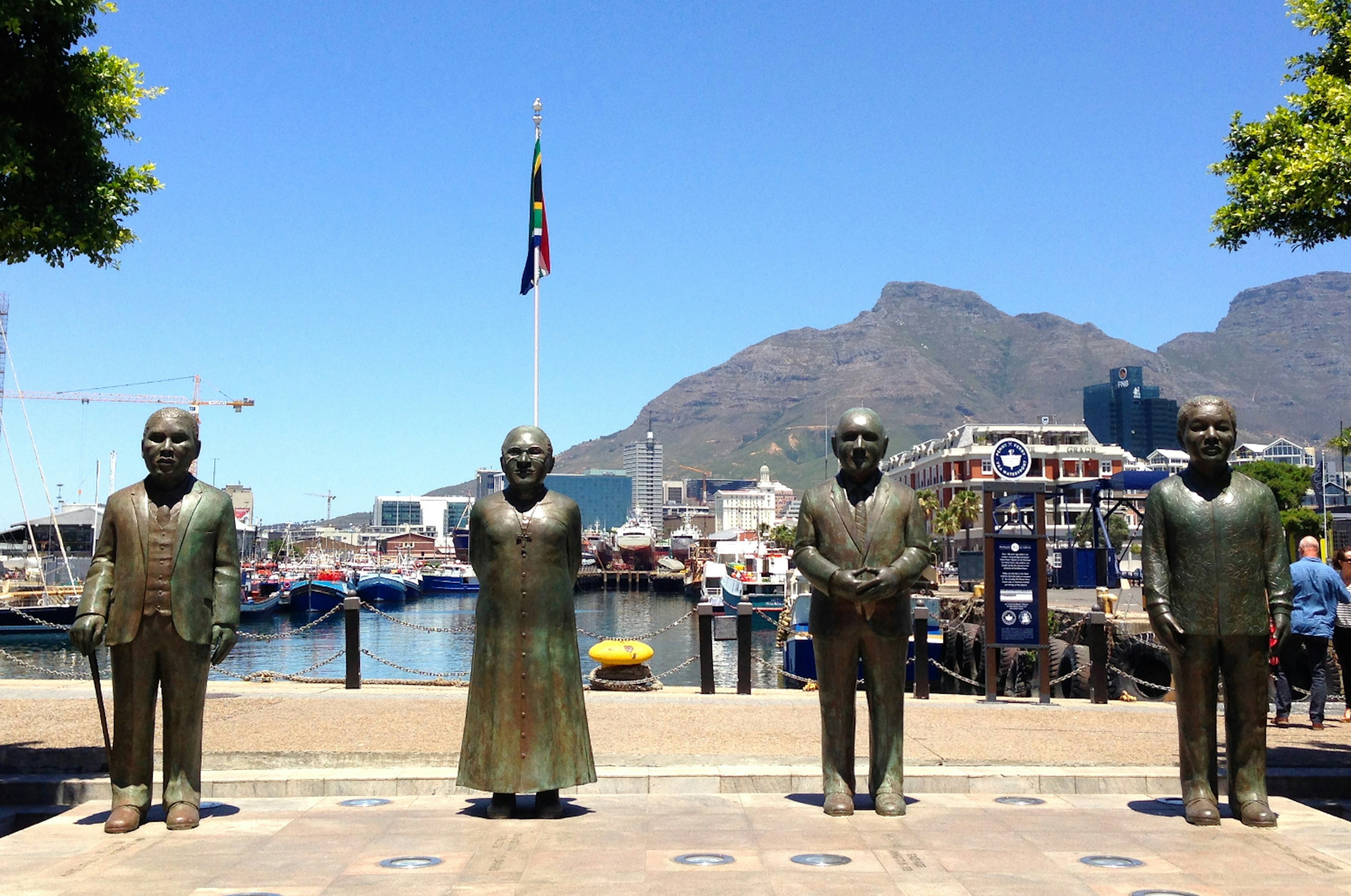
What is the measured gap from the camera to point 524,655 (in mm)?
6711

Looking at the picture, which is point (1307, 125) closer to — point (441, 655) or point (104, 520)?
point (104, 520)

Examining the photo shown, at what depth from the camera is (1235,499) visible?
21.9 feet

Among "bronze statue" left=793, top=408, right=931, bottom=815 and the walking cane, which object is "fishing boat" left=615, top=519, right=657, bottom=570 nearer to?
the walking cane

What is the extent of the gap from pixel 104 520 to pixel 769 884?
4055 millimetres

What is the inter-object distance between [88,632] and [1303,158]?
8794 mm

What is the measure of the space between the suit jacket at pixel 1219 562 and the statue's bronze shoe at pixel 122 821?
5.59 meters

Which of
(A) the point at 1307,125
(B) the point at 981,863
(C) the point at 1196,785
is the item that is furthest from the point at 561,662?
(A) the point at 1307,125

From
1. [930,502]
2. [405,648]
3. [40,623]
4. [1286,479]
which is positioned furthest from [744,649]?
A: [1286,479]

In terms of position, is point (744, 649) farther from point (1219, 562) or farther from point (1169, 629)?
point (1219, 562)


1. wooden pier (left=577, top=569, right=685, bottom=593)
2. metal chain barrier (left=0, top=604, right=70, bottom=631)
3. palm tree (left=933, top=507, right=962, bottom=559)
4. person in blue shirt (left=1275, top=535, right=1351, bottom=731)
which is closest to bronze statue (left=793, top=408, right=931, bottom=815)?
metal chain barrier (left=0, top=604, right=70, bottom=631)

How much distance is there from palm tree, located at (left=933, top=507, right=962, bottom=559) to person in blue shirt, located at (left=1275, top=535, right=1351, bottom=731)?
73238mm

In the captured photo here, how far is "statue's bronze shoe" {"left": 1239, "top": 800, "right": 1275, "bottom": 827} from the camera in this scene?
6484 millimetres

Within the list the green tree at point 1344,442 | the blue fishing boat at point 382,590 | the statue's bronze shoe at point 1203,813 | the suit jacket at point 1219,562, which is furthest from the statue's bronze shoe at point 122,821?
the blue fishing boat at point 382,590

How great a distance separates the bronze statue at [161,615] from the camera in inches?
255
